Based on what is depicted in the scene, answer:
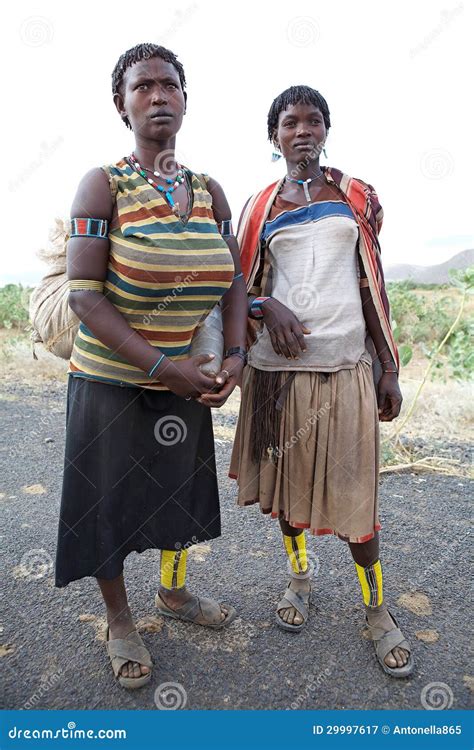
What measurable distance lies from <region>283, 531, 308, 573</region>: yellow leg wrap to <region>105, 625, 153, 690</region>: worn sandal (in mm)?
697

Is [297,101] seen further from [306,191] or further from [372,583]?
[372,583]

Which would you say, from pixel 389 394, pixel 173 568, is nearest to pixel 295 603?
pixel 173 568

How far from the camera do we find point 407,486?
3.80 m

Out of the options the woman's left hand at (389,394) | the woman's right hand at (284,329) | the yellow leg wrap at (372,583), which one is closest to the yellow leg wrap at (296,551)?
the yellow leg wrap at (372,583)

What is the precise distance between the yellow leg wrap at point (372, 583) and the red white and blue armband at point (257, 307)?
1.02 m

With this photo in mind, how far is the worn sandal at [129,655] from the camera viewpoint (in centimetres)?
201

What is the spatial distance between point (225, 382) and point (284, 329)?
11.5 inches

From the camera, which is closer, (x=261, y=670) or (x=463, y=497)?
(x=261, y=670)

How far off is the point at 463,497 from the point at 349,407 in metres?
1.94

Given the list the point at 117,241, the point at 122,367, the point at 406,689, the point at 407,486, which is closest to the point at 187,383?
the point at 122,367

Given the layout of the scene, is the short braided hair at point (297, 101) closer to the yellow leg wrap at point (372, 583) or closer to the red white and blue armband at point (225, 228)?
the red white and blue armband at point (225, 228)

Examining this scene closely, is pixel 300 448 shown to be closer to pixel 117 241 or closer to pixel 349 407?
pixel 349 407

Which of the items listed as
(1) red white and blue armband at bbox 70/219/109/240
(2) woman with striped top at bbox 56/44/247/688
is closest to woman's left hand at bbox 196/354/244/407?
(2) woman with striped top at bbox 56/44/247/688

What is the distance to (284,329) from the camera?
2.02m
